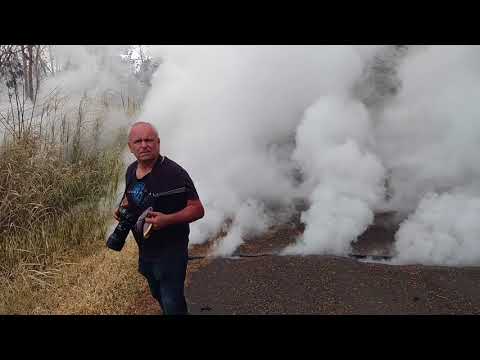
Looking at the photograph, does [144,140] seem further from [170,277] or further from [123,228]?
[170,277]

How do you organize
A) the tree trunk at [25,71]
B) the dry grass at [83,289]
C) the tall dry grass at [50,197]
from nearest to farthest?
the dry grass at [83,289] < the tall dry grass at [50,197] < the tree trunk at [25,71]

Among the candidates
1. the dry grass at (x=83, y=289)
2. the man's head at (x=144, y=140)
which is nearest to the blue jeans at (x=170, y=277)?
the man's head at (x=144, y=140)

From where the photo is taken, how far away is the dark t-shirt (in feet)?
7.81

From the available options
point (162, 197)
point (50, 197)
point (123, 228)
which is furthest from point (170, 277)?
point (50, 197)

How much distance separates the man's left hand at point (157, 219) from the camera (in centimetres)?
224

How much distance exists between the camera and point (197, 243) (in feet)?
18.1

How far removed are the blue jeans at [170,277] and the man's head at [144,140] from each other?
73cm

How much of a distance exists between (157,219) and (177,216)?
0.14 m

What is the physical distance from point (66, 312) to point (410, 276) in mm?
3869

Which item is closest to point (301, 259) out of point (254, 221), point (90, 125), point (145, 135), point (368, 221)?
point (254, 221)

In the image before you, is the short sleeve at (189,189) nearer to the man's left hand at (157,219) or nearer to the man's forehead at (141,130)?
the man's left hand at (157,219)

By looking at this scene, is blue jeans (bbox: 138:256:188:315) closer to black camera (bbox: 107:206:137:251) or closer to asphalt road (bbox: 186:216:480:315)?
black camera (bbox: 107:206:137:251)

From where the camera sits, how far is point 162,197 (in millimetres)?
2377

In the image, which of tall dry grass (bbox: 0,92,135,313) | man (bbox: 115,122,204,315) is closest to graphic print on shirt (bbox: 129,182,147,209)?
man (bbox: 115,122,204,315)
